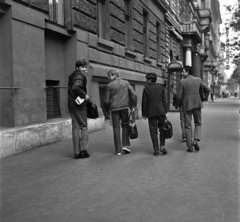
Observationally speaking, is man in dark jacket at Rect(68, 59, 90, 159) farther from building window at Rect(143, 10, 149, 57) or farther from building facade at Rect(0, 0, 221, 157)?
building window at Rect(143, 10, 149, 57)

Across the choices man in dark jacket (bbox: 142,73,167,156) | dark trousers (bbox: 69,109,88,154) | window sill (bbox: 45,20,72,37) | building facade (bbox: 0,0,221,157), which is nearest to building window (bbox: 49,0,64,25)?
building facade (bbox: 0,0,221,157)

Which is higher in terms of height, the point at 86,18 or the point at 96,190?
the point at 86,18

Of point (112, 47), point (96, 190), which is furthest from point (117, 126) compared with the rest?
point (112, 47)

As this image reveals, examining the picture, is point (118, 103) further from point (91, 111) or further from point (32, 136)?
point (32, 136)

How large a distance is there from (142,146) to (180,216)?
4.29 metres

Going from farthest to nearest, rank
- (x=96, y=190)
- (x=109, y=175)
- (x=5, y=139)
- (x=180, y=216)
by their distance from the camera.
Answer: (x=5, y=139), (x=109, y=175), (x=96, y=190), (x=180, y=216)

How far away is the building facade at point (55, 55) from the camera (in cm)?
686

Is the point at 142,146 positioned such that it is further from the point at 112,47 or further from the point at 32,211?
the point at 112,47

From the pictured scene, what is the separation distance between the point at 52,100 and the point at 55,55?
127 centimetres

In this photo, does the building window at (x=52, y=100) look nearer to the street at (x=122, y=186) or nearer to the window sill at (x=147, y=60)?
the street at (x=122, y=186)

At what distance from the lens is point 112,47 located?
11.8 metres

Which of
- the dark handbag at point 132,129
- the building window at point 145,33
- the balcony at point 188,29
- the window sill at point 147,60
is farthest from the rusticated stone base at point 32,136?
the balcony at point 188,29

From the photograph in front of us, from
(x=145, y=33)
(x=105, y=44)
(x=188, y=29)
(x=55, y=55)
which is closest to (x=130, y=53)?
(x=105, y=44)

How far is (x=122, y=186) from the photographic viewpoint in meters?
4.30
